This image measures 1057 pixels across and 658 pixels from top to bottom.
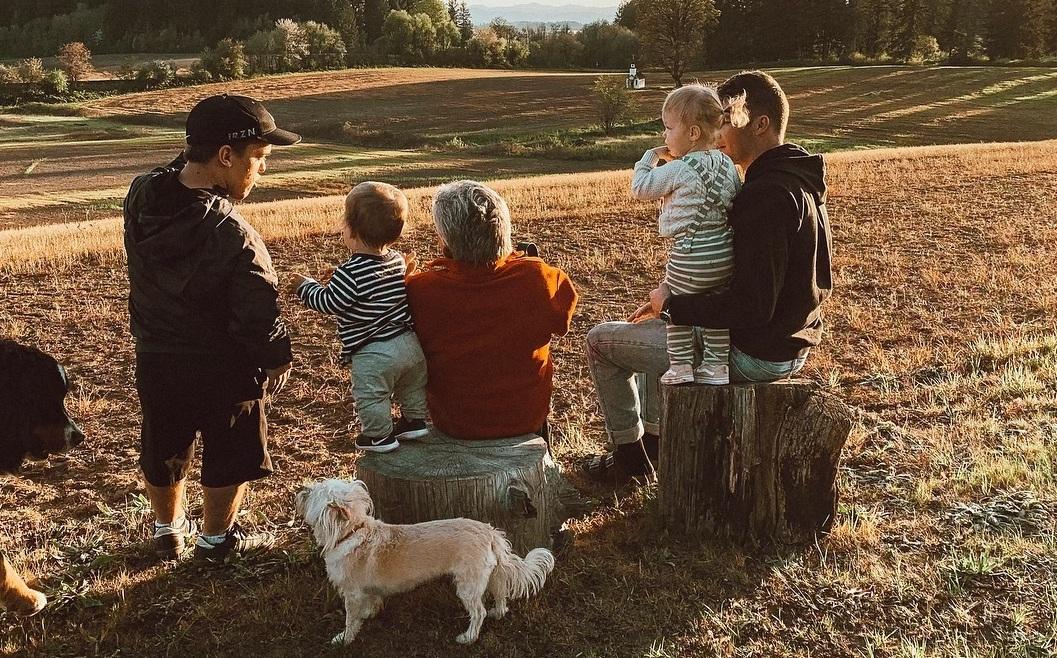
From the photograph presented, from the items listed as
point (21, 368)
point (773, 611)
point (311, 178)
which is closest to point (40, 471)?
point (21, 368)

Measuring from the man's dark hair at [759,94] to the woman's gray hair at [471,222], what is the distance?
1.23 meters

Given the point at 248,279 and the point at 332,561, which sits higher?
the point at 248,279

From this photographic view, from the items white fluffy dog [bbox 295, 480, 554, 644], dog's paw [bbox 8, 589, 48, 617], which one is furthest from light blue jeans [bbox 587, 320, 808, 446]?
dog's paw [bbox 8, 589, 48, 617]

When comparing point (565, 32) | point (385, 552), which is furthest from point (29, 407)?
point (565, 32)

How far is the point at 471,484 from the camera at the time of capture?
12.7 feet

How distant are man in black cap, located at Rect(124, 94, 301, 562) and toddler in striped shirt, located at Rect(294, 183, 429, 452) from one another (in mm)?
315

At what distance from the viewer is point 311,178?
3278cm

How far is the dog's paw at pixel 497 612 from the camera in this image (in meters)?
3.71

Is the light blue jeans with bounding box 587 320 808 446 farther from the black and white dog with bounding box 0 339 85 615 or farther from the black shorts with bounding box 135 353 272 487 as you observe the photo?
the black and white dog with bounding box 0 339 85 615

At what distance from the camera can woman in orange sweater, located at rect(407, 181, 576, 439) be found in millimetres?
3883

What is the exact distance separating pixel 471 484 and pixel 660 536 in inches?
43.5

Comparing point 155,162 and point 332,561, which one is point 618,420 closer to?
point 332,561

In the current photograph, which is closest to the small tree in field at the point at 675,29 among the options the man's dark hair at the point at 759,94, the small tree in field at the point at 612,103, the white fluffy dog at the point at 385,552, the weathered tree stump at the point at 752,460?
the small tree in field at the point at 612,103

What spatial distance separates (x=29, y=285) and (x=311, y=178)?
79.3 feet
